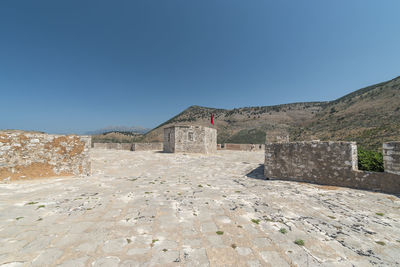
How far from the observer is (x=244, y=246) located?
2.58 meters

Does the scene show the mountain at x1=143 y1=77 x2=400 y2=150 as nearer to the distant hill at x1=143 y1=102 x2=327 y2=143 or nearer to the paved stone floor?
the distant hill at x1=143 y1=102 x2=327 y2=143

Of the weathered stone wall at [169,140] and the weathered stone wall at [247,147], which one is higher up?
the weathered stone wall at [169,140]

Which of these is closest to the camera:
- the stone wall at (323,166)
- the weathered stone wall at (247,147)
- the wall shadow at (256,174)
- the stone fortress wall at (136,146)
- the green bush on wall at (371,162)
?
the stone wall at (323,166)

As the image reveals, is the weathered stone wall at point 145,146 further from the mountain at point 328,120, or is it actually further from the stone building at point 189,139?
the mountain at point 328,120

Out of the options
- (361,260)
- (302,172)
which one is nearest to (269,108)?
(302,172)

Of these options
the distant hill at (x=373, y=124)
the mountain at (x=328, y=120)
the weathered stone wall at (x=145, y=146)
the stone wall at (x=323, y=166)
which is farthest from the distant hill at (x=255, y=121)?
the stone wall at (x=323, y=166)

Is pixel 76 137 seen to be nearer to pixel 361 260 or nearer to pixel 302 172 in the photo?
pixel 361 260

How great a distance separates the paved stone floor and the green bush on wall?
49.6 inches

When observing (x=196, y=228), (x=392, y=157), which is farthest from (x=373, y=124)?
(x=196, y=228)

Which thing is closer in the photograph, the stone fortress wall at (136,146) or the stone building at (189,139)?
the stone building at (189,139)

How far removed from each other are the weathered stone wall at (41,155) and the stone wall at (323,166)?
30.6 feet

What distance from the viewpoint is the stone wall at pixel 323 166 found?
5.29 m

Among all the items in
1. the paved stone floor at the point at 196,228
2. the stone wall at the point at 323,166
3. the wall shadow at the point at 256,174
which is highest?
the stone wall at the point at 323,166

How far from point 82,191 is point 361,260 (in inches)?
276
